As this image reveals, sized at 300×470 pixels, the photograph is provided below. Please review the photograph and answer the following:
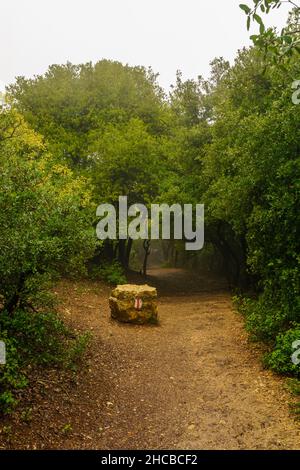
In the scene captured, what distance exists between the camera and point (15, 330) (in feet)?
24.1

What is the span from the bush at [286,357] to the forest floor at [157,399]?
27 centimetres

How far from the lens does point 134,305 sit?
15430 mm

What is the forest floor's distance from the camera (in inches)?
277

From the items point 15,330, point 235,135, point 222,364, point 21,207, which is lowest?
point 222,364

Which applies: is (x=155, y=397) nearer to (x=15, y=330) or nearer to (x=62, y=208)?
(x=15, y=330)

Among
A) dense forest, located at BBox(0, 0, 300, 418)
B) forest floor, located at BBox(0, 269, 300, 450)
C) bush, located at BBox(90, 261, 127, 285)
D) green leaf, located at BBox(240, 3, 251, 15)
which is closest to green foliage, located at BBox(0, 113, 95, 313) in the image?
dense forest, located at BBox(0, 0, 300, 418)

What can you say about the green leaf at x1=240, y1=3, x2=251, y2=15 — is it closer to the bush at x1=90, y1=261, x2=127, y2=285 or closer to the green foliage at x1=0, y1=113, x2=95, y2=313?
the green foliage at x1=0, y1=113, x2=95, y2=313

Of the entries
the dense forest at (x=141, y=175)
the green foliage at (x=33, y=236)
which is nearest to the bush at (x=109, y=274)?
the dense forest at (x=141, y=175)

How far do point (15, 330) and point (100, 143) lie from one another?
1876 cm

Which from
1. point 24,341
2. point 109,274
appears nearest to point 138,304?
point 24,341

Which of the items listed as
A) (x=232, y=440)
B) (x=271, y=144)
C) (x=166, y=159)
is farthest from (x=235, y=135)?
(x=232, y=440)

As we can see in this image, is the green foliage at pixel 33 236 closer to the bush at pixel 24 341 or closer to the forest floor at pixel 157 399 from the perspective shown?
the bush at pixel 24 341

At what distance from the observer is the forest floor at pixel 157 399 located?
277 inches

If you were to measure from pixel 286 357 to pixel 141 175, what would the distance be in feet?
56.0
